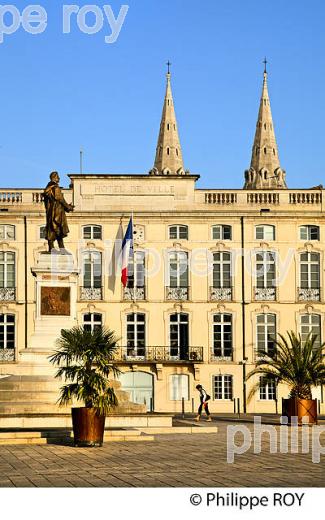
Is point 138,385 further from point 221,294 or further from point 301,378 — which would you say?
point 301,378

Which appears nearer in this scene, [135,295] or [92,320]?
[92,320]

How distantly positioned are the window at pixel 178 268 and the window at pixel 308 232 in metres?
5.90

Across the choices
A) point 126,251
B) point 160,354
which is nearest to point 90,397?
point 126,251

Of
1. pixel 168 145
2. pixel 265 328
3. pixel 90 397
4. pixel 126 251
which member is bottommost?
pixel 90 397

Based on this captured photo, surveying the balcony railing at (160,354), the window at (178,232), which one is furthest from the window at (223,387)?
the window at (178,232)

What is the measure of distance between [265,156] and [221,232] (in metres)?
40.8

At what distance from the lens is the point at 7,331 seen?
5641cm

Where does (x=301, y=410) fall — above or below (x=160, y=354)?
below

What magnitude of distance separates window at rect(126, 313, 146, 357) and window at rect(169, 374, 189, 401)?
207cm

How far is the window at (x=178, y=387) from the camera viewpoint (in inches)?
2226

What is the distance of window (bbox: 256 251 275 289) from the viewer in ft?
188

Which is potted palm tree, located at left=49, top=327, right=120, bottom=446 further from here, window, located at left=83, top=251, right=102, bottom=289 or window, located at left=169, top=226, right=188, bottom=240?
window, located at left=169, top=226, right=188, bottom=240

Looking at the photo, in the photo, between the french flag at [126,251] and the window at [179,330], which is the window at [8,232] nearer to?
the french flag at [126,251]

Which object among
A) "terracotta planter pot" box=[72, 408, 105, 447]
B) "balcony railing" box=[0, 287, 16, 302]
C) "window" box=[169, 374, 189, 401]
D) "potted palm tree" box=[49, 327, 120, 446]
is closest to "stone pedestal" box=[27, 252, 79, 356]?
"potted palm tree" box=[49, 327, 120, 446]
